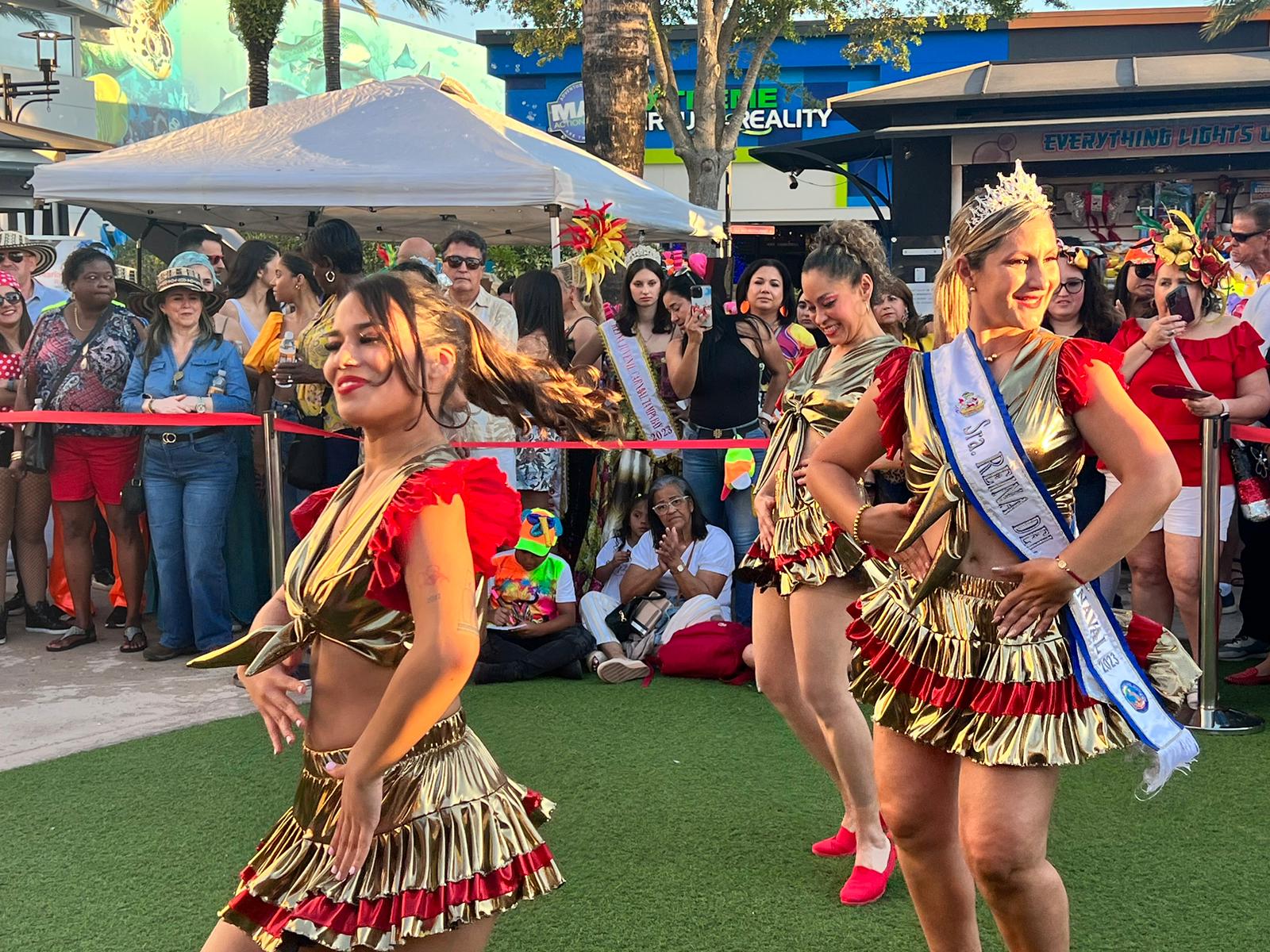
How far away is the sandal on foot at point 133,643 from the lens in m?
7.16

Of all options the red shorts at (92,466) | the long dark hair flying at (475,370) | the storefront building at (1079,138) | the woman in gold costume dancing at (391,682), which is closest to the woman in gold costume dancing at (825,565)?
the long dark hair flying at (475,370)

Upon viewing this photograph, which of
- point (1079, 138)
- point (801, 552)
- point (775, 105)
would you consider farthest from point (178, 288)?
point (775, 105)

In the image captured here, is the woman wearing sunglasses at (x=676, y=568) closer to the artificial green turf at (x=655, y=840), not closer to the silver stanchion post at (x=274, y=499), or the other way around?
the artificial green turf at (x=655, y=840)

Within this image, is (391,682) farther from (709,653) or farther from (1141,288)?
(1141,288)

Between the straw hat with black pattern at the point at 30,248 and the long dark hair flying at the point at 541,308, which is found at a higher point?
the straw hat with black pattern at the point at 30,248

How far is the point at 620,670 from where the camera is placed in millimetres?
6309

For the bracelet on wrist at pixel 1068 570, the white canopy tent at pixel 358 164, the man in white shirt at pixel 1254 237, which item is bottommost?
the bracelet on wrist at pixel 1068 570

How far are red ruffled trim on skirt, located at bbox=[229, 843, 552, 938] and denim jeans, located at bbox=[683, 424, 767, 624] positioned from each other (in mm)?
4720

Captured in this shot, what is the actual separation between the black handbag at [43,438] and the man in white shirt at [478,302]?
198cm

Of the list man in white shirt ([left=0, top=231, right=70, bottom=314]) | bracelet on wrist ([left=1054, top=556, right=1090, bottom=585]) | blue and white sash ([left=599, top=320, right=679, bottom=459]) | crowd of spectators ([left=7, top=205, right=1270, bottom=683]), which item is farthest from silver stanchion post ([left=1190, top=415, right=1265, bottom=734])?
man in white shirt ([left=0, top=231, right=70, bottom=314])

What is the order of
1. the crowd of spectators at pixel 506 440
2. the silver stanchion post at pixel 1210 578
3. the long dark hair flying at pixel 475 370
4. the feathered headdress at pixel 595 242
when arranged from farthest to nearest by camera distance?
the feathered headdress at pixel 595 242 → the crowd of spectators at pixel 506 440 → the silver stanchion post at pixel 1210 578 → the long dark hair flying at pixel 475 370

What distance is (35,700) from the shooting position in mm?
6215

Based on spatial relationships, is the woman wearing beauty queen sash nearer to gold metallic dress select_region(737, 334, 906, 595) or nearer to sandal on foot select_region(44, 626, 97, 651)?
gold metallic dress select_region(737, 334, 906, 595)

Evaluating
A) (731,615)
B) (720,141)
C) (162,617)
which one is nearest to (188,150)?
(162,617)
